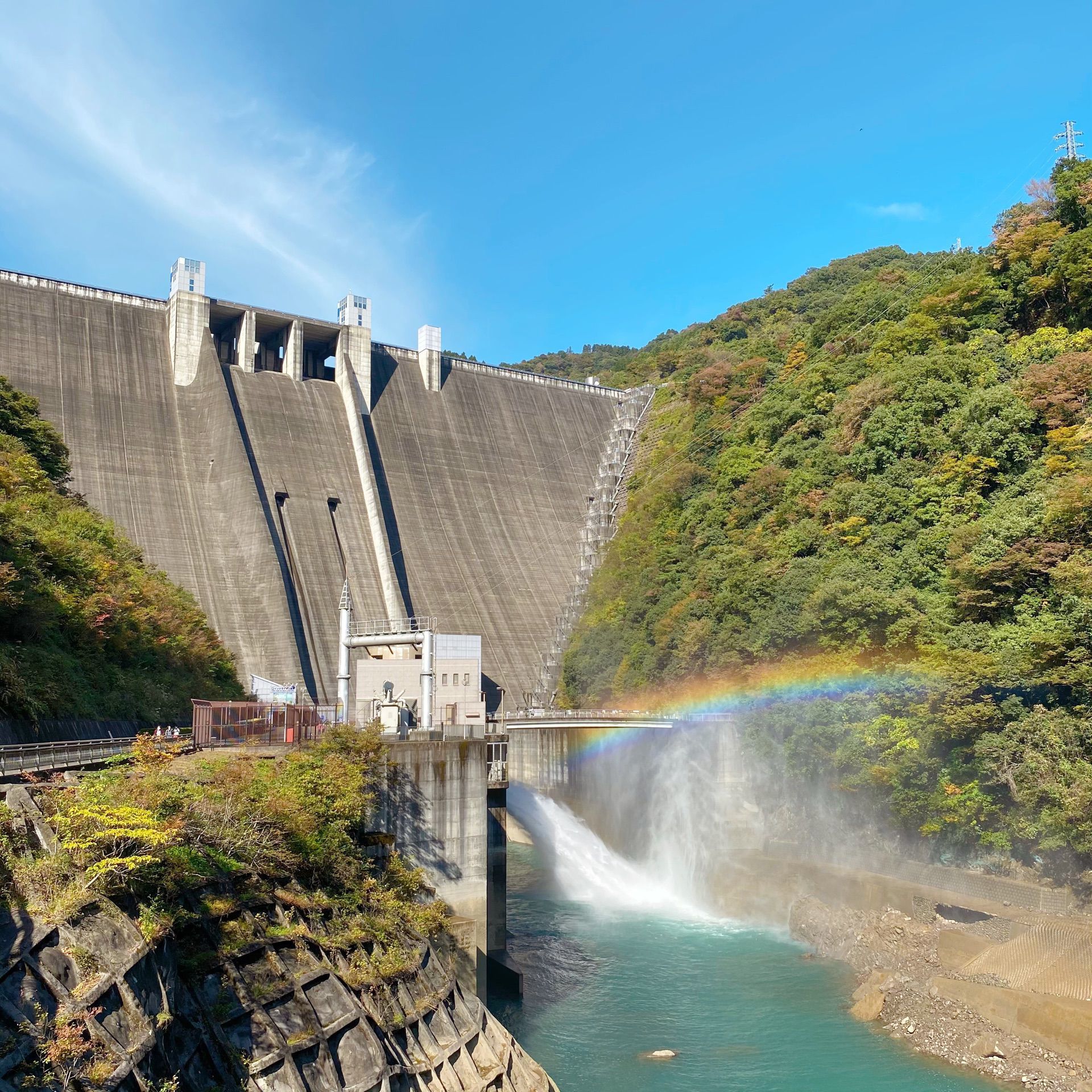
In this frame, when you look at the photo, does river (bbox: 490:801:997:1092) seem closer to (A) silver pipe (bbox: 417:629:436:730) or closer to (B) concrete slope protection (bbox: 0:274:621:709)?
(A) silver pipe (bbox: 417:629:436:730)

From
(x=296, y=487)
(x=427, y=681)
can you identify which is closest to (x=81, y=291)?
(x=296, y=487)

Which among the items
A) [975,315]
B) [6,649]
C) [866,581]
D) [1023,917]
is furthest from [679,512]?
[6,649]

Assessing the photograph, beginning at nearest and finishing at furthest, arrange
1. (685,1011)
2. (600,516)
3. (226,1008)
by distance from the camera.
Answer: (226,1008) → (685,1011) → (600,516)

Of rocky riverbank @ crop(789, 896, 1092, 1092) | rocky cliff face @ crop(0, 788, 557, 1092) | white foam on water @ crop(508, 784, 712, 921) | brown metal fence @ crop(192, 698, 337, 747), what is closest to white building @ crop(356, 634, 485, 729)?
brown metal fence @ crop(192, 698, 337, 747)

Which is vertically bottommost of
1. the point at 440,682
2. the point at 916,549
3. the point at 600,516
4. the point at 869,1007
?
the point at 869,1007

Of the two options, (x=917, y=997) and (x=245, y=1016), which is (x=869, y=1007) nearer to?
(x=917, y=997)

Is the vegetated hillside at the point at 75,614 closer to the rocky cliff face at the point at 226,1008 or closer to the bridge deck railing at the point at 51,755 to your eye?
the bridge deck railing at the point at 51,755

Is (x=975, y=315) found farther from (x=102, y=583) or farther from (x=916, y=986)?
(x=102, y=583)
